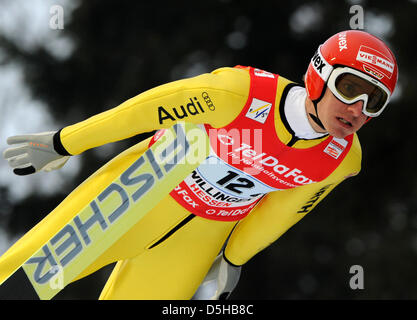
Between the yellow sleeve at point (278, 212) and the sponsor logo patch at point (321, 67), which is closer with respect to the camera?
the sponsor logo patch at point (321, 67)

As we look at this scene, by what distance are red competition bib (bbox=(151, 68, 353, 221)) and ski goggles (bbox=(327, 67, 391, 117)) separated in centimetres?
20

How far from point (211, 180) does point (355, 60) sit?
22.3 inches

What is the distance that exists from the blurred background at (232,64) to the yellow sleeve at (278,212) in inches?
60.4

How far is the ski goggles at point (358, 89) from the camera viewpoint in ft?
6.83

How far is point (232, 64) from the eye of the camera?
3928 mm

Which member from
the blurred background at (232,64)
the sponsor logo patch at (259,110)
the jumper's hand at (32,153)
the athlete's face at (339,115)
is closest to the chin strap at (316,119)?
the athlete's face at (339,115)

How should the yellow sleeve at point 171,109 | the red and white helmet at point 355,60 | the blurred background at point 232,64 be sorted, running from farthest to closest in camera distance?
the blurred background at point 232,64 → the yellow sleeve at point 171,109 → the red and white helmet at point 355,60

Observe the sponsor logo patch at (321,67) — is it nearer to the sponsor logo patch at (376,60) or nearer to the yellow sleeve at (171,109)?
the sponsor logo patch at (376,60)

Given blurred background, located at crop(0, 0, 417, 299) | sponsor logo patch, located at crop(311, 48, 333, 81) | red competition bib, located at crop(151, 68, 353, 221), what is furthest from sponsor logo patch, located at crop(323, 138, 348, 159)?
blurred background, located at crop(0, 0, 417, 299)

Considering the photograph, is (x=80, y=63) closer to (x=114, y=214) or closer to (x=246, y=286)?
(x=246, y=286)

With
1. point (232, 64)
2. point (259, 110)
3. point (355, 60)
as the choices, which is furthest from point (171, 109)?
point (232, 64)

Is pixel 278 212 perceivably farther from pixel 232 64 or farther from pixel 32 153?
pixel 232 64

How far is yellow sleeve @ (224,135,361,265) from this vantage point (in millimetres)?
2365
